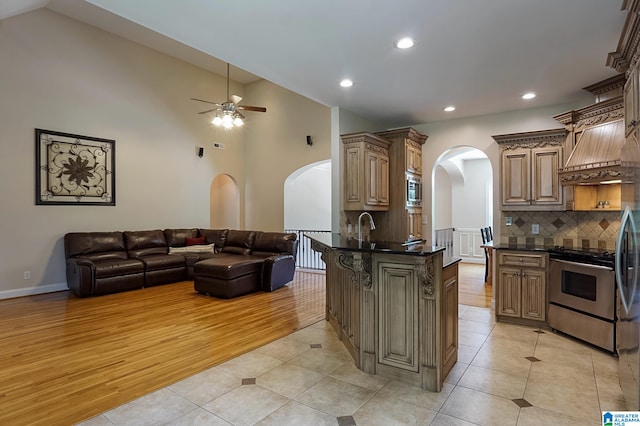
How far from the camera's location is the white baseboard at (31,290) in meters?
5.63

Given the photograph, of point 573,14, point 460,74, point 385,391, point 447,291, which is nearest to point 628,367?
point 447,291

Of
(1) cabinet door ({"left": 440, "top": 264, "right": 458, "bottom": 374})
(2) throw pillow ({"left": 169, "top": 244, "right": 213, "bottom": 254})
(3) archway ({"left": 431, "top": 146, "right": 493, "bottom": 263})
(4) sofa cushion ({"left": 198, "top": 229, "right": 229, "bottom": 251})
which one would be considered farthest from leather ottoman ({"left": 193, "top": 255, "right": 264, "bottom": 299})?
(3) archway ({"left": 431, "top": 146, "right": 493, "bottom": 263})

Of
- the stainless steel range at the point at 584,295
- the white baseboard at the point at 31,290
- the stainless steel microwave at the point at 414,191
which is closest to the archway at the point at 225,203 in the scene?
the white baseboard at the point at 31,290

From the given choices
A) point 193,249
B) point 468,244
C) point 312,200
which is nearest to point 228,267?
point 193,249

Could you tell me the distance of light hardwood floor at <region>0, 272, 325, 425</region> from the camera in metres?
2.60

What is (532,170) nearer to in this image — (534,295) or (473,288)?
(534,295)

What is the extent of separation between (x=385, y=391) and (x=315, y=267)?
6.15 m

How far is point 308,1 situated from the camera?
2.57 meters

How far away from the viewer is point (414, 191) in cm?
589

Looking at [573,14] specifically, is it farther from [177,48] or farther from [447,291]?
[177,48]

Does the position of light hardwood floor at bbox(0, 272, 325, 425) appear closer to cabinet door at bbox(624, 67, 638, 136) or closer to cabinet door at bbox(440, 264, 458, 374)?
cabinet door at bbox(440, 264, 458, 374)

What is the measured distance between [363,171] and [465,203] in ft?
18.8

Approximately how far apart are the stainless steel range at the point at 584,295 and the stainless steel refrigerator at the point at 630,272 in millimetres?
1230

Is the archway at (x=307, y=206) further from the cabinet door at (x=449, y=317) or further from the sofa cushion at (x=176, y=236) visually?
the cabinet door at (x=449, y=317)
